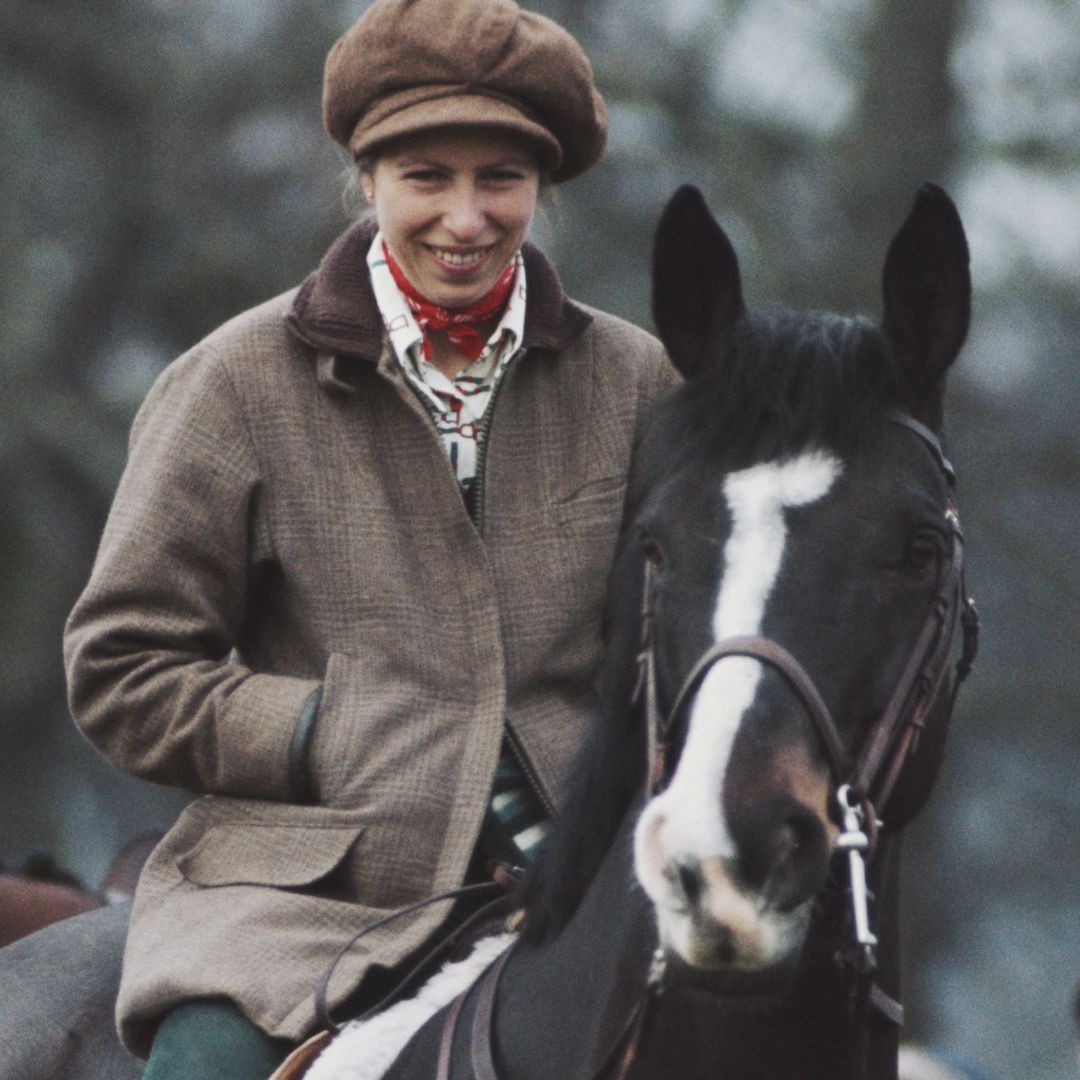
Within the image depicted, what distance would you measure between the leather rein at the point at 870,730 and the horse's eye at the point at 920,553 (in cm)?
3

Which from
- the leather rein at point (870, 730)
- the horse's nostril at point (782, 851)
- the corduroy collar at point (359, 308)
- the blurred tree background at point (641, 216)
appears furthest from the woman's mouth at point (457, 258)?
the blurred tree background at point (641, 216)

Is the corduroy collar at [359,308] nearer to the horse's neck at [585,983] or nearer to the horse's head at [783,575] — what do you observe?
the horse's head at [783,575]

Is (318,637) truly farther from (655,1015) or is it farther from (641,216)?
(641,216)

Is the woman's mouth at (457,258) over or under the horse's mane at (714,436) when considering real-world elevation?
over

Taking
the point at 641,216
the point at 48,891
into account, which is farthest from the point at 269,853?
the point at 641,216

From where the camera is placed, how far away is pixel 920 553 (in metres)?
2.91

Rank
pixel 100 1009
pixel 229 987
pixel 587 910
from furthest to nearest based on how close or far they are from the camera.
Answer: pixel 100 1009 < pixel 229 987 < pixel 587 910

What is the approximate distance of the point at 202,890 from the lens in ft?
11.7

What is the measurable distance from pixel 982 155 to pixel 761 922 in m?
10.2

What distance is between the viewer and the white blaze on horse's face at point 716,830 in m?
2.58

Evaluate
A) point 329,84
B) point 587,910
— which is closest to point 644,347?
point 329,84

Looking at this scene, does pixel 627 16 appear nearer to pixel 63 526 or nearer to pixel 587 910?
pixel 63 526

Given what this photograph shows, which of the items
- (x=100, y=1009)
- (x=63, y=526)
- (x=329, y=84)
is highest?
(x=329, y=84)

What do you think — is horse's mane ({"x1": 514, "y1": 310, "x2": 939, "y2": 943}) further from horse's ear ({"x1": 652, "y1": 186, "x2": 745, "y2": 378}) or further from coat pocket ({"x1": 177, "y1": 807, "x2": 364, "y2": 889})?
coat pocket ({"x1": 177, "y1": 807, "x2": 364, "y2": 889})
